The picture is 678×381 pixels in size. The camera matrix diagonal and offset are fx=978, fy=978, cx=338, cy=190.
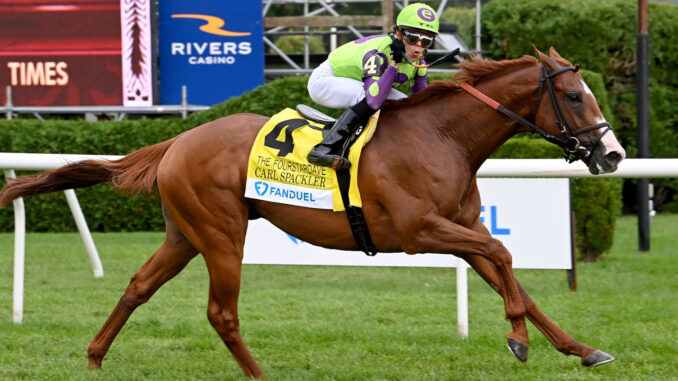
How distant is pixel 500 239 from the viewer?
640 centimetres

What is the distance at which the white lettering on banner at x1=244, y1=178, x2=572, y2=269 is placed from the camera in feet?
20.5

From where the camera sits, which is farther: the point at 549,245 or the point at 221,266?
the point at 549,245

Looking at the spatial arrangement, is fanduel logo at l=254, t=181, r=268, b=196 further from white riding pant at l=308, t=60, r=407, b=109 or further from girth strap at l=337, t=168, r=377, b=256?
white riding pant at l=308, t=60, r=407, b=109

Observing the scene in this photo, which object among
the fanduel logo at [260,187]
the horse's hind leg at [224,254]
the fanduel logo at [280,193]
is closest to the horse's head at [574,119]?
the fanduel logo at [280,193]

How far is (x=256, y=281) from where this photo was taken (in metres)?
8.26

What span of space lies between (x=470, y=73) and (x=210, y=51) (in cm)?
771

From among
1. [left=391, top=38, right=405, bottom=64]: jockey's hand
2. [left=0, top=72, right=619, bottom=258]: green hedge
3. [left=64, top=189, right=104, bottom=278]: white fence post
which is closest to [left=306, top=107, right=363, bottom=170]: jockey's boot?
[left=391, top=38, right=405, bottom=64]: jockey's hand

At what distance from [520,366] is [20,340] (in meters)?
2.81

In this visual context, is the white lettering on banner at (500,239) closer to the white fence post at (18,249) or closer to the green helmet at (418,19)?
the white fence post at (18,249)

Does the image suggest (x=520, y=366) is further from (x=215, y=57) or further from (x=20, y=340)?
(x=215, y=57)

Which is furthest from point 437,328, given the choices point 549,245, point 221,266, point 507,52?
point 507,52

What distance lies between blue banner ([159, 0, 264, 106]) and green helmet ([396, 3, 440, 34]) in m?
7.46

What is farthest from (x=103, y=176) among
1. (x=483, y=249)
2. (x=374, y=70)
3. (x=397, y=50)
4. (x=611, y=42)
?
(x=611, y=42)

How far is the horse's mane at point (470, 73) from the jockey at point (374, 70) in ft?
0.39
